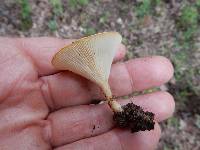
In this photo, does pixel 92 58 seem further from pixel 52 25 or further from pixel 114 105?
pixel 52 25

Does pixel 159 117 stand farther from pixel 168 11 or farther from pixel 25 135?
pixel 168 11

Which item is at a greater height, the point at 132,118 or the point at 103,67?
the point at 103,67

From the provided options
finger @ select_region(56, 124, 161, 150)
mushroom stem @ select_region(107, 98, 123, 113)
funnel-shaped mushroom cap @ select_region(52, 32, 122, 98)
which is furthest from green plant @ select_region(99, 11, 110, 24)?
finger @ select_region(56, 124, 161, 150)

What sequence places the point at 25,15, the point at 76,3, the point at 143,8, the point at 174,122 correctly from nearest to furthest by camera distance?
the point at 174,122, the point at 25,15, the point at 76,3, the point at 143,8

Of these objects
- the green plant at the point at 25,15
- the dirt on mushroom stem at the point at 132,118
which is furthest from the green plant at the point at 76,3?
the dirt on mushroom stem at the point at 132,118

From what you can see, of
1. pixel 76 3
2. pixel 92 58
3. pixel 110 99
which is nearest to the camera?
pixel 92 58

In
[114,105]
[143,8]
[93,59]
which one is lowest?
[114,105]

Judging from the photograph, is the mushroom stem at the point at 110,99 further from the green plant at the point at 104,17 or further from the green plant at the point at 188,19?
the green plant at the point at 188,19

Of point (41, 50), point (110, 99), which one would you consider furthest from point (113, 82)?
point (41, 50)
